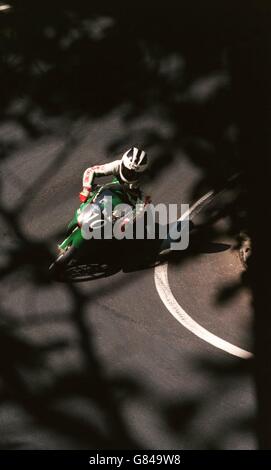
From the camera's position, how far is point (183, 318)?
805cm

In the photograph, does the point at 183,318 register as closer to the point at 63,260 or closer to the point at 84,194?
the point at 63,260

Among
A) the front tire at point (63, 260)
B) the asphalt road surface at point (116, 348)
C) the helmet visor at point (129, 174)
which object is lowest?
the asphalt road surface at point (116, 348)

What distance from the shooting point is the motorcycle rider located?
7691mm

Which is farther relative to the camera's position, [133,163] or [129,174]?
[129,174]

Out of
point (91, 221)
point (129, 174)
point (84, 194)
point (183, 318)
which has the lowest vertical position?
point (183, 318)

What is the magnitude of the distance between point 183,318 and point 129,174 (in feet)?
7.57

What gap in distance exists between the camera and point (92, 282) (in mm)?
8531

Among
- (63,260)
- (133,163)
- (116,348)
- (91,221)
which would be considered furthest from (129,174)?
(116,348)

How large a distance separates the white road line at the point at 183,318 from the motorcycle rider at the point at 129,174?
3.77 ft

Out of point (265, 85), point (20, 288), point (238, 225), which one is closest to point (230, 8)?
point (265, 85)

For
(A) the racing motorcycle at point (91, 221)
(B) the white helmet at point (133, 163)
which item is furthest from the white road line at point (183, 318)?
(B) the white helmet at point (133, 163)

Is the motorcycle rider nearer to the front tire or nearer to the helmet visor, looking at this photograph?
the helmet visor

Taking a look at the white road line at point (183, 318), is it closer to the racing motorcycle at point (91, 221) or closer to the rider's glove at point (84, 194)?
the racing motorcycle at point (91, 221)

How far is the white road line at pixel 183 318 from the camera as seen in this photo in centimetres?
775
